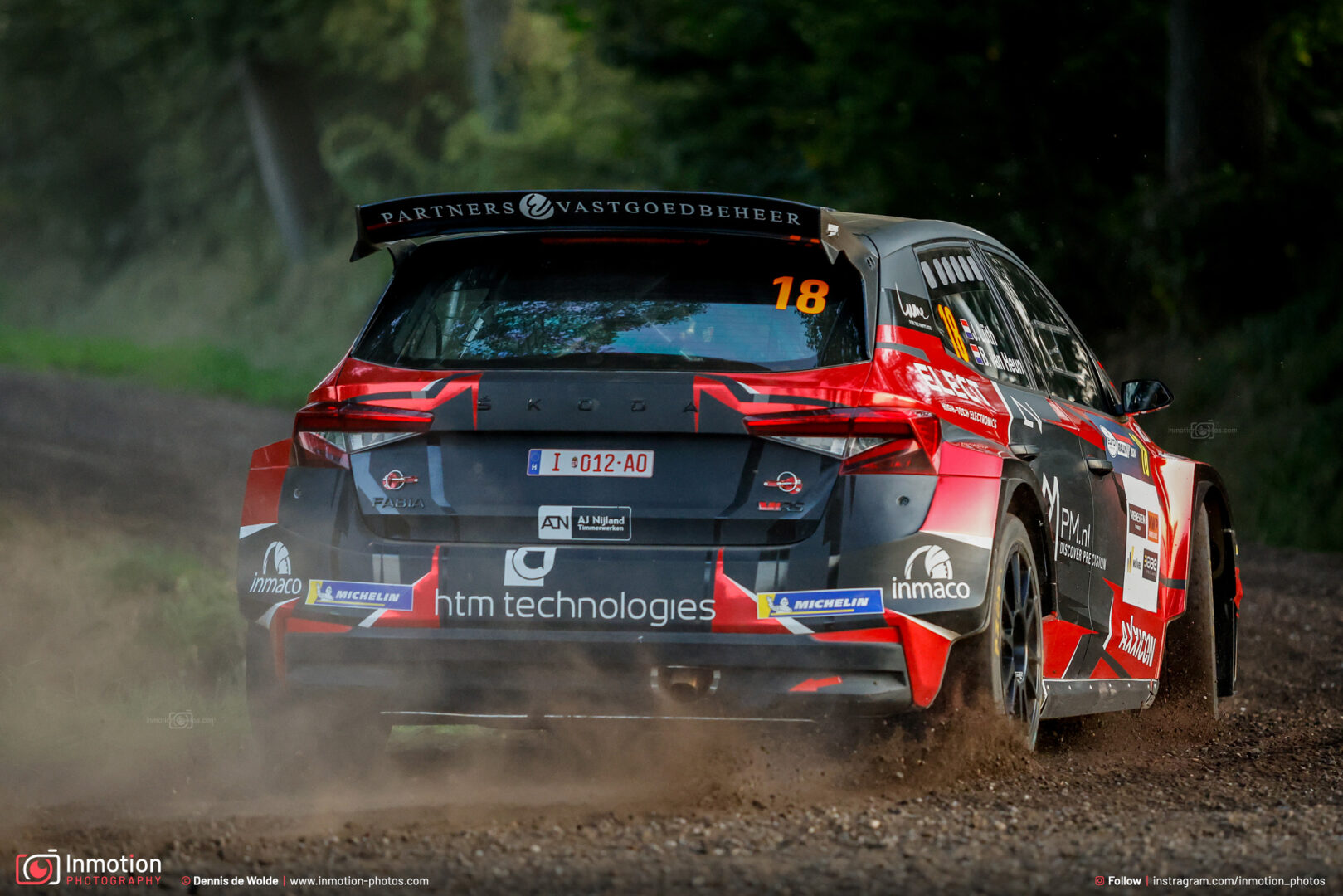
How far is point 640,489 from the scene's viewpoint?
5320 mm

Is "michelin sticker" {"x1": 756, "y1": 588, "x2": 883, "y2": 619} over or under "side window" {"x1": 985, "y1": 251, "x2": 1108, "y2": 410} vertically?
under

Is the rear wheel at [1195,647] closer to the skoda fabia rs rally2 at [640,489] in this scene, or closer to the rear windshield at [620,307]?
the skoda fabia rs rally2 at [640,489]

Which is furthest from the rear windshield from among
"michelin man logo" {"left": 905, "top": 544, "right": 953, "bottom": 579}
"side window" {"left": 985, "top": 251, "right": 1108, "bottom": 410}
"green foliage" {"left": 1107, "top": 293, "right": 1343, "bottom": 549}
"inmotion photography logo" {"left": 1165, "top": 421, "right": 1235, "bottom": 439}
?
"inmotion photography logo" {"left": 1165, "top": 421, "right": 1235, "bottom": 439}

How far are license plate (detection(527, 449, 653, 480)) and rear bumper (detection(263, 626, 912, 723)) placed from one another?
0.46 meters

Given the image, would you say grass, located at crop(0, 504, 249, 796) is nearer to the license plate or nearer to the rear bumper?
the rear bumper

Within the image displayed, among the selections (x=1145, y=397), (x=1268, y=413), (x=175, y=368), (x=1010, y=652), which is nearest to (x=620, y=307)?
(x=1010, y=652)

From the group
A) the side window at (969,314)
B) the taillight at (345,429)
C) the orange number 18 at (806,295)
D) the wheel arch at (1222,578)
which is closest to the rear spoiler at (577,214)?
the orange number 18 at (806,295)

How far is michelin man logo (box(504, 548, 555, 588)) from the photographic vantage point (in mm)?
5262

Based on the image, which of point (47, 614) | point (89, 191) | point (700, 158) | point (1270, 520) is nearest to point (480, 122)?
point (700, 158)

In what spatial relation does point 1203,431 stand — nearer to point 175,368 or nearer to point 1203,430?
point 1203,430

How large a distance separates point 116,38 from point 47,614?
3390 centimetres

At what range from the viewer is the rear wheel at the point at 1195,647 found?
7906mm

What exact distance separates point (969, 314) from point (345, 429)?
214 centimetres

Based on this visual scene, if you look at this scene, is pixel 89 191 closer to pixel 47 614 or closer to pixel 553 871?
pixel 47 614
